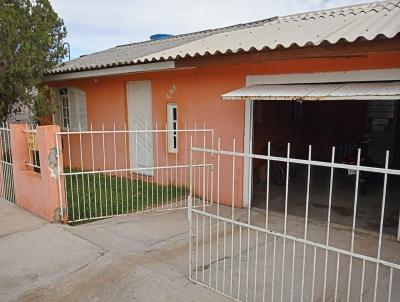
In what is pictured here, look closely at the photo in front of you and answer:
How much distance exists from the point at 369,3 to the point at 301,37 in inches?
144

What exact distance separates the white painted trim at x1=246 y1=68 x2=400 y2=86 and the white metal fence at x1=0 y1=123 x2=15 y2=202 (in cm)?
487

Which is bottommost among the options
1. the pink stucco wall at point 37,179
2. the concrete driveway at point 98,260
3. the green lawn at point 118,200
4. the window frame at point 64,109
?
the concrete driveway at point 98,260

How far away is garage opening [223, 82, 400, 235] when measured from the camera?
4.99m

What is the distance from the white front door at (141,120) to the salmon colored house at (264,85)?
0.03m

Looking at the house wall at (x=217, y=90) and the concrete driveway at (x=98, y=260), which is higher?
the house wall at (x=217, y=90)

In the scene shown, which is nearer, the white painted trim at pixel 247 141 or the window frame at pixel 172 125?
the white painted trim at pixel 247 141

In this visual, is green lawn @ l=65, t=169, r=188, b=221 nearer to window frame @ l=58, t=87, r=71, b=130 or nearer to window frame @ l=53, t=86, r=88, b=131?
window frame @ l=53, t=86, r=88, b=131

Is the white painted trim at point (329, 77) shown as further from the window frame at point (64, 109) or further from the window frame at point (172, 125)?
the window frame at point (64, 109)

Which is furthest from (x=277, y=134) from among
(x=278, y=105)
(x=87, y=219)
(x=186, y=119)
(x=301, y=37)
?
(x=87, y=219)

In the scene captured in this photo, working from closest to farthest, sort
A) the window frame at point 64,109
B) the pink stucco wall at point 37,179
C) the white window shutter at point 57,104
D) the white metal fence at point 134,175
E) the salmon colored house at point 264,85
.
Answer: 1. the salmon colored house at point 264,85
2. the pink stucco wall at point 37,179
3. the white metal fence at point 134,175
4. the white window shutter at point 57,104
5. the window frame at point 64,109

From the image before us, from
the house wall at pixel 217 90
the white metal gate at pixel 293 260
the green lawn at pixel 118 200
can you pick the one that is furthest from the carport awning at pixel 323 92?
the green lawn at pixel 118 200

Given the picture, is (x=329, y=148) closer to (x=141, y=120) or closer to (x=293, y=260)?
(x=141, y=120)

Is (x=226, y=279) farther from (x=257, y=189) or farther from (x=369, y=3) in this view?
(x=369, y=3)

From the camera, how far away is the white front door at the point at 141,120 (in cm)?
823
